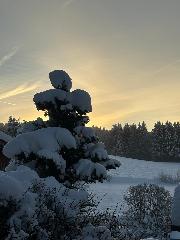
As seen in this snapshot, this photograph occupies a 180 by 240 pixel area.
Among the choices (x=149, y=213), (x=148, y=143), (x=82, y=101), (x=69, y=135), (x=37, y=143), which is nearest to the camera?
(x=37, y=143)

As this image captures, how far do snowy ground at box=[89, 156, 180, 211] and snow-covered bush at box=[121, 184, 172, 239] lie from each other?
35.3 ft

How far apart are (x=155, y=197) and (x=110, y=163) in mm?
25413

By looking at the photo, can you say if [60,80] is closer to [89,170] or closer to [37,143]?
[37,143]

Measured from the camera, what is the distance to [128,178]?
77.4 meters

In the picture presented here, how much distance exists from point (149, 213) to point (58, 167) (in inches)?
1046

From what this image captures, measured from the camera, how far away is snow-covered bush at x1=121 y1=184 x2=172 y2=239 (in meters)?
34.5

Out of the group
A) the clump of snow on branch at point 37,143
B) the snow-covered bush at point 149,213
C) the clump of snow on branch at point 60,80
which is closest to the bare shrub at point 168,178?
the snow-covered bush at point 149,213

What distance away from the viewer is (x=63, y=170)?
14.5m

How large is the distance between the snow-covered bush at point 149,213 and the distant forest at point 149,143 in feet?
225

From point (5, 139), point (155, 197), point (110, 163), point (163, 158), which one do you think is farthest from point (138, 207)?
point (163, 158)

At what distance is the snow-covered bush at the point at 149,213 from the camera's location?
34531 mm

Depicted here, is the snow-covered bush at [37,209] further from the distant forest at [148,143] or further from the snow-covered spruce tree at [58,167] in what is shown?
the distant forest at [148,143]

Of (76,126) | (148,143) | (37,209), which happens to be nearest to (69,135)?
(76,126)

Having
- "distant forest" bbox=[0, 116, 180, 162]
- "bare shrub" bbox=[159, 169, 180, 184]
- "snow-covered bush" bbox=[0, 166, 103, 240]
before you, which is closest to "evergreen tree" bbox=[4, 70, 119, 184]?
Result: "snow-covered bush" bbox=[0, 166, 103, 240]
